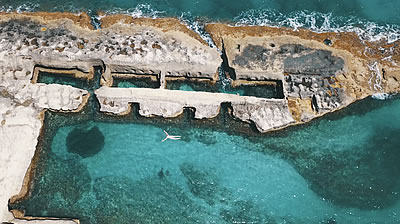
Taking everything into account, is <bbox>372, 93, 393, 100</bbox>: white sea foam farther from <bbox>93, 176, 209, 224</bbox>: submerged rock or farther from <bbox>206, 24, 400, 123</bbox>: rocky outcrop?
<bbox>93, 176, 209, 224</bbox>: submerged rock

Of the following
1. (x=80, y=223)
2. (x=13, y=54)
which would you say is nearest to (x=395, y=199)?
(x=80, y=223)

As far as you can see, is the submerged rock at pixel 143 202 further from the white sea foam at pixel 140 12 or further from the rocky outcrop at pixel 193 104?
the white sea foam at pixel 140 12

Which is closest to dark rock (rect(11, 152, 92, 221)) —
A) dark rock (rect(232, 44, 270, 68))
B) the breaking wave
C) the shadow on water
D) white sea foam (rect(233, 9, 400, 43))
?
the shadow on water

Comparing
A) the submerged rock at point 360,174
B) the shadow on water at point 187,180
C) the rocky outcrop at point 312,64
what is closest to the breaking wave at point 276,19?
the rocky outcrop at point 312,64

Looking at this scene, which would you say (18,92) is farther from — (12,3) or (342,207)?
(342,207)

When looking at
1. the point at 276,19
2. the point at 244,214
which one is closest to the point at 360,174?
the point at 244,214

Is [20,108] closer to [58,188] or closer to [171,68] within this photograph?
[58,188]
